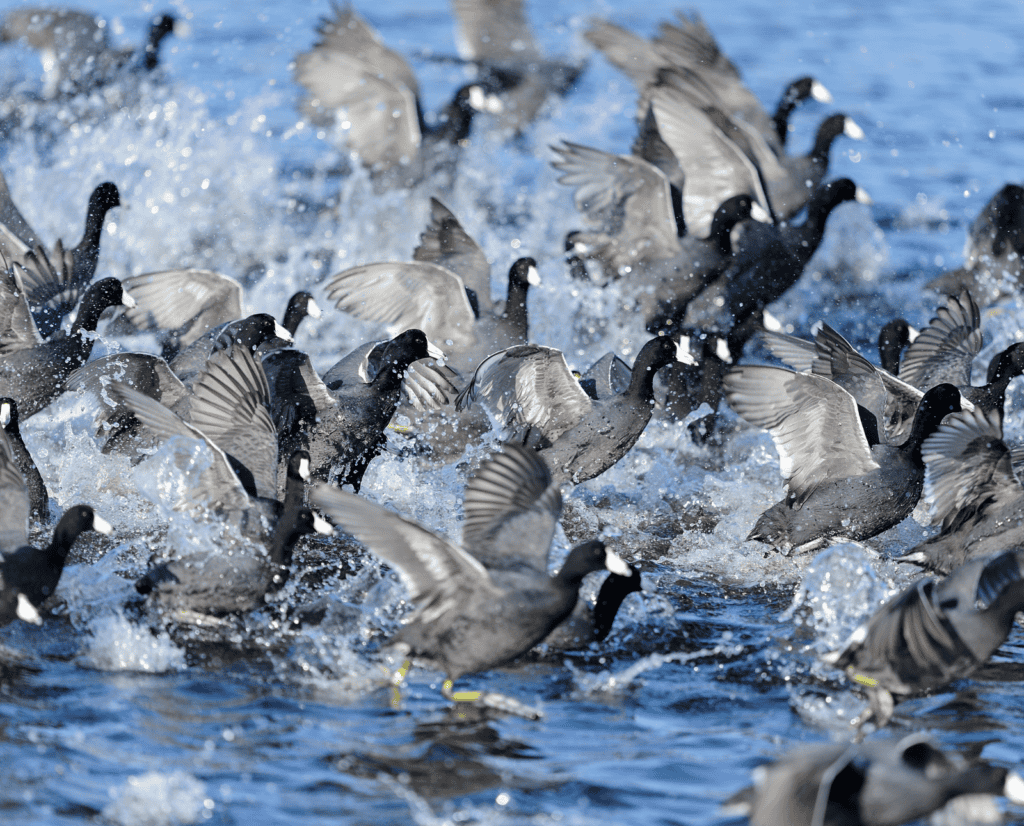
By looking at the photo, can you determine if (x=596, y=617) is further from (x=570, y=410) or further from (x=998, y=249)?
(x=998, y=249)

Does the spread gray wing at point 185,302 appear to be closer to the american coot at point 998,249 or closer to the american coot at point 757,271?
the american coot at point 757,271

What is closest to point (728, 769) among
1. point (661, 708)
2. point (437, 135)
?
point (661, 708)

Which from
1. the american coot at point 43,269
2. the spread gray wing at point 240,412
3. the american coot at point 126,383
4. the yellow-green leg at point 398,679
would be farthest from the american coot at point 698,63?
the yellow-green leg at point 398,679

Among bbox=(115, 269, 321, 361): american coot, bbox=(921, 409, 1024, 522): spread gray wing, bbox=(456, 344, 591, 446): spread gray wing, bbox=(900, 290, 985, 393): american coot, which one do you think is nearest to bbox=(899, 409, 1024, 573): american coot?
bbox=(921, 409, 1024, 522): spread gray wing

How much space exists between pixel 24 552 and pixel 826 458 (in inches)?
144

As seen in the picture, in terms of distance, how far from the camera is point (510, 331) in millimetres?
8117

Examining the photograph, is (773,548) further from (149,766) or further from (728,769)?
(149,766)

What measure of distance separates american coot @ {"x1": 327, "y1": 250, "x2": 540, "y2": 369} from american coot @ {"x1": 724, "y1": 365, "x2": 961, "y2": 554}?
1907 millimetres

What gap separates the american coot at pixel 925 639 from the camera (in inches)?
186

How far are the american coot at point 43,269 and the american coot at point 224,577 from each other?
9.50 feet

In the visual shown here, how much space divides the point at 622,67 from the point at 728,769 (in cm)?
826

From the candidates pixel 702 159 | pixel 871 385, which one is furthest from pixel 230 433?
pixel 702 159

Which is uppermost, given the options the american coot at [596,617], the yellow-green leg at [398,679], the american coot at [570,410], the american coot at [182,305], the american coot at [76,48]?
the american coot at [76,48]

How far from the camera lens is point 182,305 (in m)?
8.12
